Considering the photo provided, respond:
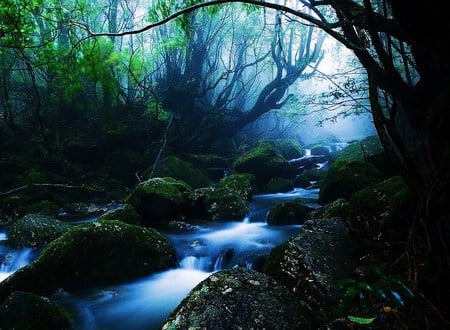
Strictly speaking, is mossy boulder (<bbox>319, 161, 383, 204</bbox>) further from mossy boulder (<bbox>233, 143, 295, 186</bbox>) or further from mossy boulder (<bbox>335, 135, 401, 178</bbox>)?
mossy boulder (<bbox>233, 143, 295, 186</bbox>)

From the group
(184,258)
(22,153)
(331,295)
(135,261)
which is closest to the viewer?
(331,295)

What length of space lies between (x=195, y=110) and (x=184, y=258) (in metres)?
12.8

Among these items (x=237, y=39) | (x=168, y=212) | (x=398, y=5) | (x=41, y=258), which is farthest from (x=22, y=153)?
→ (x=398, y=5)

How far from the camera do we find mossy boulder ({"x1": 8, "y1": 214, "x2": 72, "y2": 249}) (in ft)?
23.1

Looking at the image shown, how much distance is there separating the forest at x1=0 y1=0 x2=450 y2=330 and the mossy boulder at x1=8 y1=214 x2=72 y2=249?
0.12ft

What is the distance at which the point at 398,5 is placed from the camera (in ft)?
7.70

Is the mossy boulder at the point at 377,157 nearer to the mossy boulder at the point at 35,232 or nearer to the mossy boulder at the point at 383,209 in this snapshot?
the mossy boulder at the point at 383,209

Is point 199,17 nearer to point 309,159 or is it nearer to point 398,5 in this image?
point 309,159

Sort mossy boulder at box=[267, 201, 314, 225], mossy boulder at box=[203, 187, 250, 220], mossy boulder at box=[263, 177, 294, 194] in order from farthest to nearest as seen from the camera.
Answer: mossy boulder at box=[263, 177, 294, 194] < mossy boulder at box=[203, 187, 250, 220] < mossy boulder at box=[267, 201, 314, 225]

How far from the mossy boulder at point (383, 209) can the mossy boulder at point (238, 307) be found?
124cm

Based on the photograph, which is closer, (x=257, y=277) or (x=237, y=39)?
(x=257, y=277)

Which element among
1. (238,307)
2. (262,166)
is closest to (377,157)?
(262,166)

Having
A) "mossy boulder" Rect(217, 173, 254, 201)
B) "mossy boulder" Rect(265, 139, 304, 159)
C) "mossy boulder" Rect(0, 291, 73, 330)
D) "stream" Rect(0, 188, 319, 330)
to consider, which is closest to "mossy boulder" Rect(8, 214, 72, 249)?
"stream" Rect(0, 188, 319, 330)

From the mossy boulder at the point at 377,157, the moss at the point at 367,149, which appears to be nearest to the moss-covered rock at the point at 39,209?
the mossy boulder at the point at 377,157
